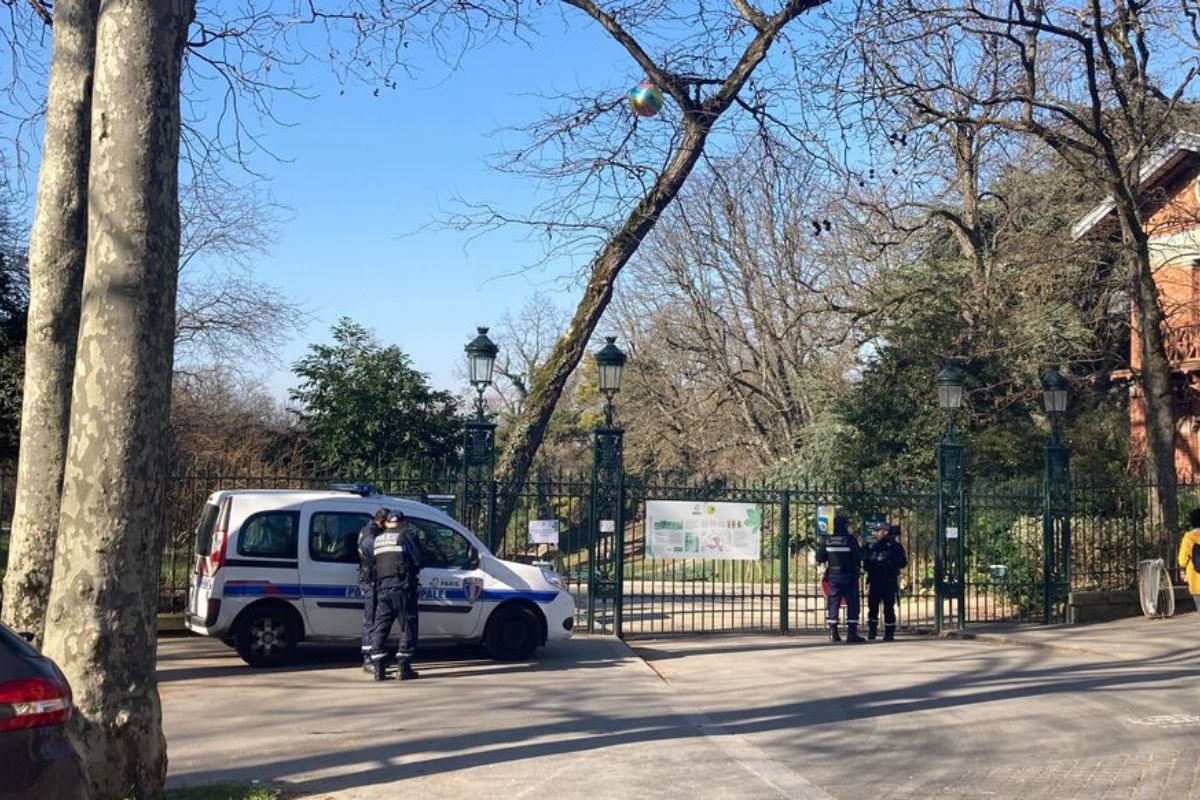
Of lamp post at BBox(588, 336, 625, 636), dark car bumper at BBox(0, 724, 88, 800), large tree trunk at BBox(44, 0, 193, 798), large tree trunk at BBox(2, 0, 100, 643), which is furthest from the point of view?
lamp post at BBox(588, 336, 625, 636)

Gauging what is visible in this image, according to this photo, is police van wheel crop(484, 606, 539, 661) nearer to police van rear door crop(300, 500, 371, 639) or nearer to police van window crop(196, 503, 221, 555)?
police van rear door crop(300, 500, 371, 639)

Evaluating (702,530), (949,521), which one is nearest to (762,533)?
(702,530)

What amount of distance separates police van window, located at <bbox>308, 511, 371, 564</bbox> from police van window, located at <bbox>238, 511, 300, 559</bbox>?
0.20m

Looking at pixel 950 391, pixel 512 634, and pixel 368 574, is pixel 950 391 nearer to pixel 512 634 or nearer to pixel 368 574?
pixel 512 634

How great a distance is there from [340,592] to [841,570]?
691 cm

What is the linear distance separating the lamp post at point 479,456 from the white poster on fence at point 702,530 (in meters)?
2.19

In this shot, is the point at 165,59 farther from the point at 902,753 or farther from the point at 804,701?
the point at 804,701

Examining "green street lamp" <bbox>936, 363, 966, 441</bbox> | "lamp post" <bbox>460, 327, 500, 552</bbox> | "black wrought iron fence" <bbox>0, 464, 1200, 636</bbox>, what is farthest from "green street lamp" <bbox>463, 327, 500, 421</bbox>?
"green street lamp" <bbox>936, 363, 966, 441</bbox>

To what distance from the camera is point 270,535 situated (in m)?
12.6

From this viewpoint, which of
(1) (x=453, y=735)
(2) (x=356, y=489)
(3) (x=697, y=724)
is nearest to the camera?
(1) (x=453, y=735)

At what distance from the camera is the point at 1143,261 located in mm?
19891

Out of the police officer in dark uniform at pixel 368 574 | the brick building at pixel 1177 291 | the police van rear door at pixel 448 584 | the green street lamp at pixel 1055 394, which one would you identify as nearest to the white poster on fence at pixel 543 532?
the police van rear door at pixel 448 584

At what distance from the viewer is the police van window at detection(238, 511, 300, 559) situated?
12484 mm

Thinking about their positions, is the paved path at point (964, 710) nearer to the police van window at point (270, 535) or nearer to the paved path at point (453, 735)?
the paved path at point (453, 735)
